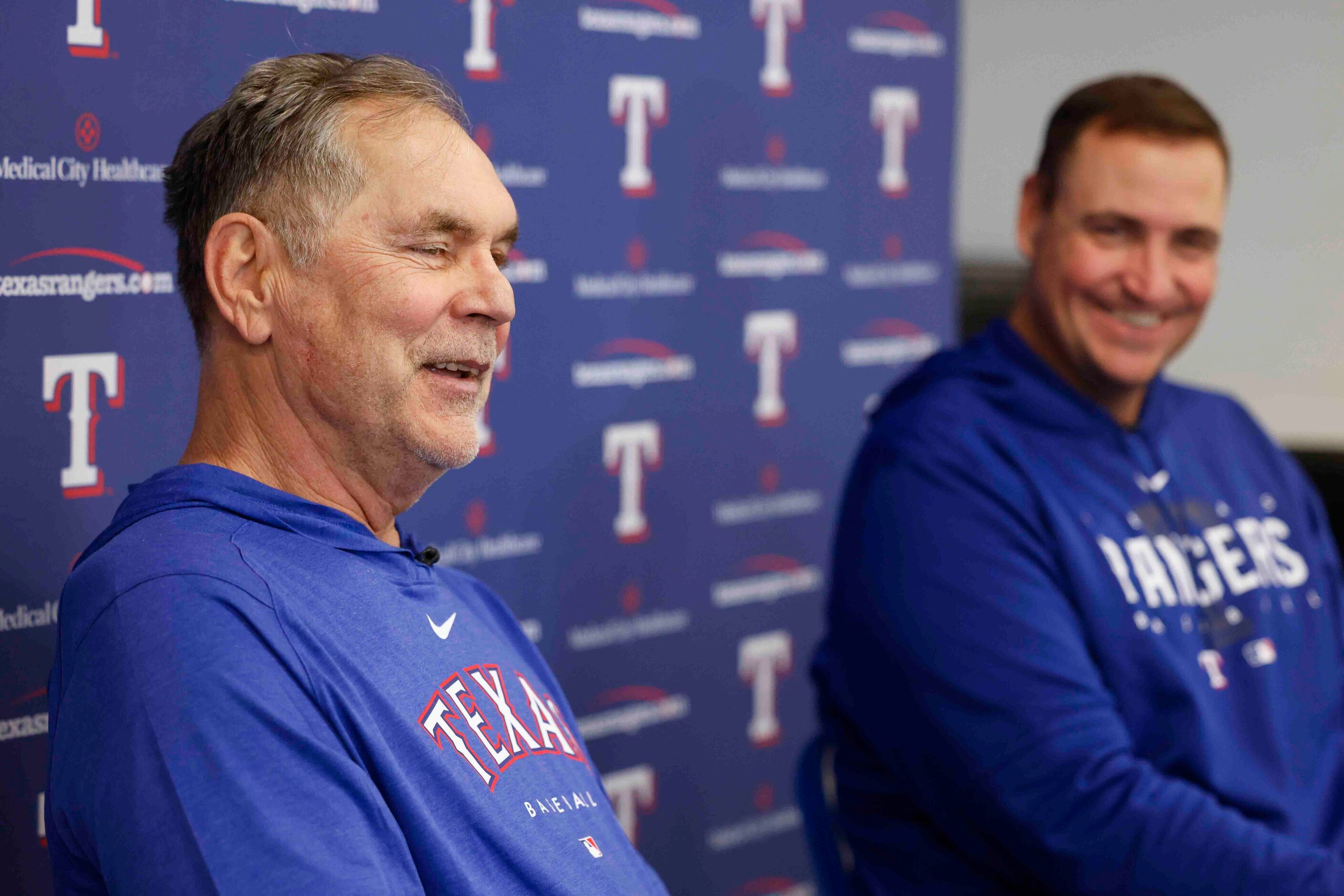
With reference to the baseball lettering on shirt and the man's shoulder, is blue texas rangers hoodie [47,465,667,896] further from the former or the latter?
the baseball lettering on shirt

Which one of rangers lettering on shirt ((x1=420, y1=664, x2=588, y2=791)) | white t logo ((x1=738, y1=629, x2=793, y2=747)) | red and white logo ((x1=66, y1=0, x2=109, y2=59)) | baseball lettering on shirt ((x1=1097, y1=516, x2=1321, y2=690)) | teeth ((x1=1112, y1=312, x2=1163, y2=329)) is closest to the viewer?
rangers lettering on shirt ((x1=420, y1=664, x2=588, y2=791))

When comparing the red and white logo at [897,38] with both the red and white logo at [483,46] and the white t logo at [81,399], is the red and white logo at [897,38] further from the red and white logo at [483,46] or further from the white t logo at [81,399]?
the white t logo at [81,399]

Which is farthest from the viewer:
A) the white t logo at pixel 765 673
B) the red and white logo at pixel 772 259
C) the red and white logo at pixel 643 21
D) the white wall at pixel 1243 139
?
the white wall at pixel 1243 139

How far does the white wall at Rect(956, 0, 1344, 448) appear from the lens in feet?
11.3

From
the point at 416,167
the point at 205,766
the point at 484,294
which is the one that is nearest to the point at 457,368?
the point at 484,294

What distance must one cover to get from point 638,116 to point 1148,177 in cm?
82

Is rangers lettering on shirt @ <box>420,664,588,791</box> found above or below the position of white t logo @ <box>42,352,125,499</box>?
below

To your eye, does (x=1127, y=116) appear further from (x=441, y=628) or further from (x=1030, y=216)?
(x=441, y=628)

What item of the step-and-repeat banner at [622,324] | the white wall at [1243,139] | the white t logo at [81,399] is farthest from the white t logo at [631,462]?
the white wall at [1243,139]

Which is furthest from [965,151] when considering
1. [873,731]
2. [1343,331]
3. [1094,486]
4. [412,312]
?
[412,312]

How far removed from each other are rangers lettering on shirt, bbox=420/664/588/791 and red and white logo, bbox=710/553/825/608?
1.06 metres

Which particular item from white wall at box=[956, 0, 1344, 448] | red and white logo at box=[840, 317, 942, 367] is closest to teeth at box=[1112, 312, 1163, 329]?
red and white logo at box=[840, 317, 942, 367]

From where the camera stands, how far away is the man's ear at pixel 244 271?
1.18m

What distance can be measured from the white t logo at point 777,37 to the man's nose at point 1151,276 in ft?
2.59
